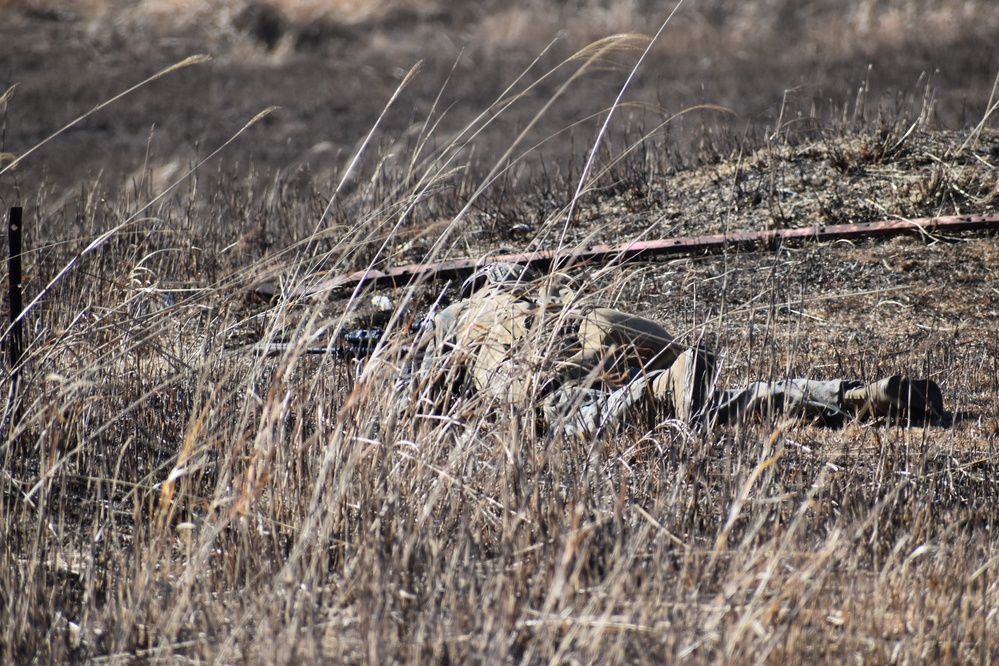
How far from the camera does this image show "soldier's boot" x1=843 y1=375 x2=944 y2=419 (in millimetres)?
3256

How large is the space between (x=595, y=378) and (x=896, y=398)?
125 centimetres

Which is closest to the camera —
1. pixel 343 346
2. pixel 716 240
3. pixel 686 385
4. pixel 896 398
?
pixel 686 385

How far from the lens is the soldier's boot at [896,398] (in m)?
3.26

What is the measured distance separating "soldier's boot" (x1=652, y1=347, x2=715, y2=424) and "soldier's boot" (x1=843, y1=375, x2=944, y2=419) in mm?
513

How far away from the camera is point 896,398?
3.26 metres

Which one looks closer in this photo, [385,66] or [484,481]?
[484,481]

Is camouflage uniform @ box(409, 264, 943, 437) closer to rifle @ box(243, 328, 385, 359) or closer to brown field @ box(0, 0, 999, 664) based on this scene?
brown field @ box(0, 0, 999, 664)

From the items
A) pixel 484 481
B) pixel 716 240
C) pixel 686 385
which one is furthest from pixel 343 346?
pixel 716 240

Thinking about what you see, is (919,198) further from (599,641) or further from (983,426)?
(599,641)

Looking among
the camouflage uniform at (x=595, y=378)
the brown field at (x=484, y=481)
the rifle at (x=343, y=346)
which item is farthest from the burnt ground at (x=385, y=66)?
the camouflage uniform at (x=595, y=378)

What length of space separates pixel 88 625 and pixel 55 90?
99.4 feet

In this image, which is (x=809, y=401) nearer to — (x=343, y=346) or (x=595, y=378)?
(x=595, y=378)

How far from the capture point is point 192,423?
230cm

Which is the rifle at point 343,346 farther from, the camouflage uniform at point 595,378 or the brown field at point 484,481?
the camouflage uniform at point 595,378
